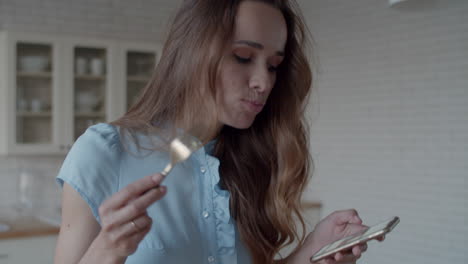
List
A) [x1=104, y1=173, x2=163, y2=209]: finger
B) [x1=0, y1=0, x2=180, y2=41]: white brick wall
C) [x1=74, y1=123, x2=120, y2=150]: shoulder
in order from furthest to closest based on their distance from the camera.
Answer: [x1=0, y1=0, x2=180, y2=41]: white brick wall, [x1=74, y1=123, x2=120, y2=150]: shoulder, [x1=104, y1=173, x2=163, y2=209]: finger

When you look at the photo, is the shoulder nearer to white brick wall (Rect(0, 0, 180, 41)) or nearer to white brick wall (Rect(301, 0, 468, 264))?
white brick wall (Rect(301, 0, 468, 264))

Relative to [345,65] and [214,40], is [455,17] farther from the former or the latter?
[214,40]

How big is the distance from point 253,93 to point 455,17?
268 centimetres

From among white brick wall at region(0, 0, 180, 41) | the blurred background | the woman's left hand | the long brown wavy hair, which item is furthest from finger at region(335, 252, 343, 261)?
white brick wall at region(0, 0, 180, 41)

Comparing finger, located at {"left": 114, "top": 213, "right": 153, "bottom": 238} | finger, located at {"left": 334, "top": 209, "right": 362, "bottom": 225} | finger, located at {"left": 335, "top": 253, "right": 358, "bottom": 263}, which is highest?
finger, located at {"left": 114, "top": 213, "right": 153, "bottom": 238}

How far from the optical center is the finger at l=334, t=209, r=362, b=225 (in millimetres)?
1372

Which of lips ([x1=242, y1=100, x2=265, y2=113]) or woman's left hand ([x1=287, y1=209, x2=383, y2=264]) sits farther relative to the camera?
woman's left hand ([x1=287, y1=209, x2=383, y2=264])

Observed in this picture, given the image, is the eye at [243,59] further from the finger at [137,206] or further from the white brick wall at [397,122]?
the white brick wall at [397,122]

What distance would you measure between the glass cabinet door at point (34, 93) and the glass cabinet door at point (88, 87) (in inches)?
7.8

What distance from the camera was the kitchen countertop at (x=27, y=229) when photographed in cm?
329

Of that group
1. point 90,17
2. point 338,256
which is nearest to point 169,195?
point 338,256

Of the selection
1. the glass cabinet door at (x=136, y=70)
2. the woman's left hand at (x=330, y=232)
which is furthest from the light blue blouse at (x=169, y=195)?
the glass cabinet door at (x=136, y=70)

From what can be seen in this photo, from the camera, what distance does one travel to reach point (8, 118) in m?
3.72

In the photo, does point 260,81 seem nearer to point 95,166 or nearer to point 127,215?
point 95,166
